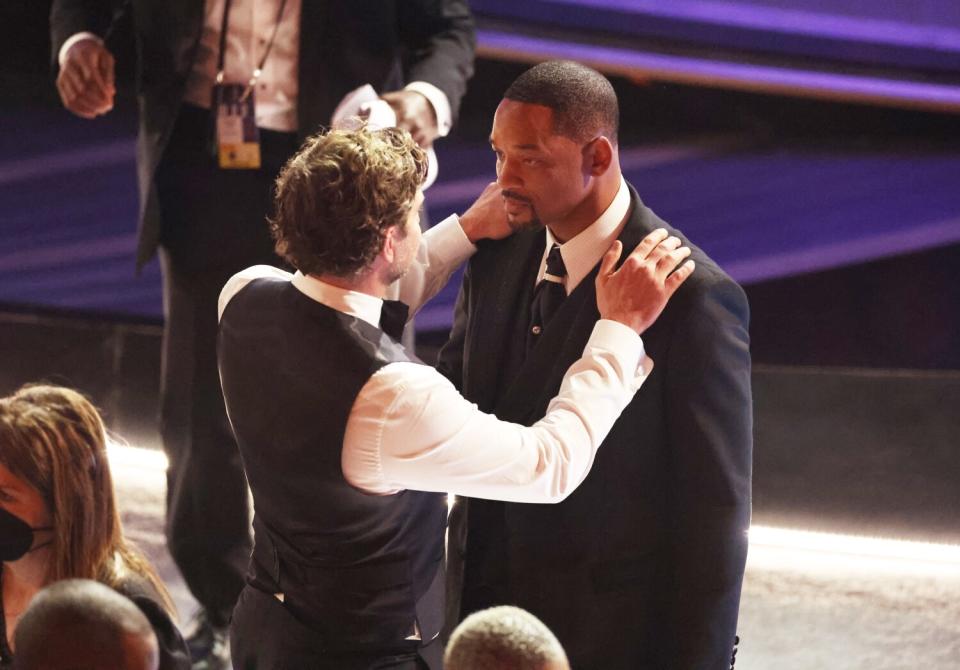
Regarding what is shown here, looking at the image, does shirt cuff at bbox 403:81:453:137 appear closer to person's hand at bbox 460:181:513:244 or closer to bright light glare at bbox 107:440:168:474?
person's hand at bbox 460:181:513:244

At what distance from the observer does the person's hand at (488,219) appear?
243 centimetres

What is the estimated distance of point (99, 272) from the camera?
5.64 metres

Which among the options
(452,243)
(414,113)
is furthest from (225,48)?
(452,243)

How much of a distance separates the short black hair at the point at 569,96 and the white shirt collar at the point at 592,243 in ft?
0.42

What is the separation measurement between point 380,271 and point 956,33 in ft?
18.4

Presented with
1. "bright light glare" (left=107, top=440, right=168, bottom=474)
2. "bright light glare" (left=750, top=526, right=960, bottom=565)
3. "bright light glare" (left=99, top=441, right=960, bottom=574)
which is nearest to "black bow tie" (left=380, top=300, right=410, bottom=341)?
"bright light glare" (left=99, top=441, right=960, bottom=574)

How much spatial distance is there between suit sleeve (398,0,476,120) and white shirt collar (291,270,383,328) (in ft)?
3.62

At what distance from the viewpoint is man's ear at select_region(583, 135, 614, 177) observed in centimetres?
217

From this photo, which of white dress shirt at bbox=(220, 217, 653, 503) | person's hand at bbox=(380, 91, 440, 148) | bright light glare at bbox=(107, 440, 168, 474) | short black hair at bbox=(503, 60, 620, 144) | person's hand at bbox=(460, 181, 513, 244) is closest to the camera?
white dress shirt at bbox=(220, 217, 653, 503)

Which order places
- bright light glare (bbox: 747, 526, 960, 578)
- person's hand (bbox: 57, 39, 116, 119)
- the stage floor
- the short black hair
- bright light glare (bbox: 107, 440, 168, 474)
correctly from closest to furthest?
the short black hair
person's hand (bbox: 57, 39, 116, 119)
the stage floor
bright light glare (bbox: 747, 526, 960, 578)
bright light glare (bbox: 107, 440, 168, 474)

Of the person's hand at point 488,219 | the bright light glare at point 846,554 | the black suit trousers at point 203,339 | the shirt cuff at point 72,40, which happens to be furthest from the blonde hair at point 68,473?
the bright light glare at point 846,554

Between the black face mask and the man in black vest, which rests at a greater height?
the man in black vest

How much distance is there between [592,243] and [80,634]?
3.22 ft

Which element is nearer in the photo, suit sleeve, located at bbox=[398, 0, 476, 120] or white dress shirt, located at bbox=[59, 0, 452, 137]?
white dress shirt, located at bbox=[59, 0, 452, 137]
